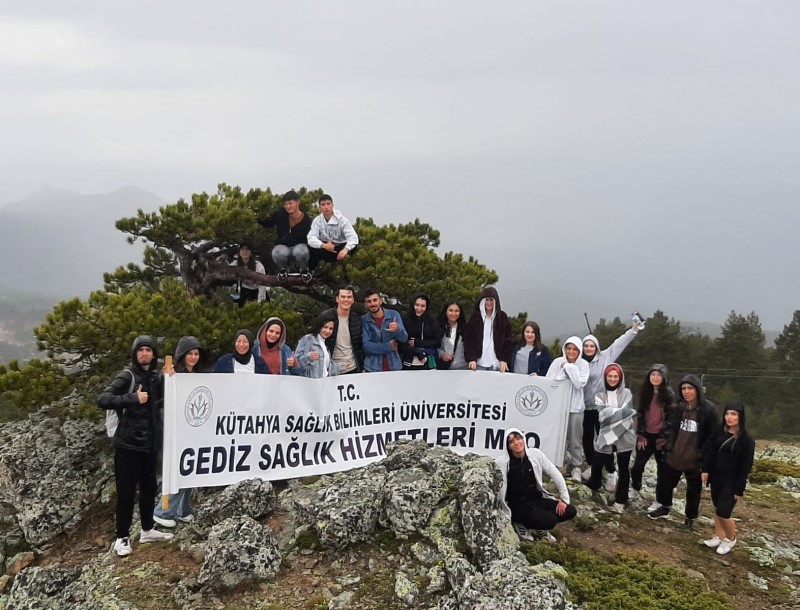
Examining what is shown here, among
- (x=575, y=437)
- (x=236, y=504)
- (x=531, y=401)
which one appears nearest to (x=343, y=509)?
(x=236, y=504)

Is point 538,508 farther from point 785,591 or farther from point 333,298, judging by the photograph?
point 333,298

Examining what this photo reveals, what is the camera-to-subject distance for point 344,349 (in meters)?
8.88

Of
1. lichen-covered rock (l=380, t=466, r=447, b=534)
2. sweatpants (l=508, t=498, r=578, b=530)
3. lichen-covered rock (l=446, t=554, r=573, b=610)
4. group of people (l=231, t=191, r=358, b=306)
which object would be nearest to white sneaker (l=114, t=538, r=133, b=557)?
lichen-covered rock (l=380, t=466, r=447, b=534)

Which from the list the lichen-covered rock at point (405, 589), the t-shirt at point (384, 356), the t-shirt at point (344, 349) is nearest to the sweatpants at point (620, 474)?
the t-shirt at point (384, 356)

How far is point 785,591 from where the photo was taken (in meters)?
6.48

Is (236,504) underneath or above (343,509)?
underneath

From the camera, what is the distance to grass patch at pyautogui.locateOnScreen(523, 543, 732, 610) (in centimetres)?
572

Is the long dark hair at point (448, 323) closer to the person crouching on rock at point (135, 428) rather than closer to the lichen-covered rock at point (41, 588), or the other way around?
the person crouching on rock at point (135, 428)

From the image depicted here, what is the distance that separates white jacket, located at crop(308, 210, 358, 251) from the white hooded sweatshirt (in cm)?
409

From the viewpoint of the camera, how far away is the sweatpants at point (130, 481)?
6785 mm

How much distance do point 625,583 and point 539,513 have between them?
1.13 metres

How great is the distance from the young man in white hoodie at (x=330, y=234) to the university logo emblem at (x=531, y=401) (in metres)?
3.86

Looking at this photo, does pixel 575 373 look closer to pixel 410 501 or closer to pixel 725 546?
pixel 725 546

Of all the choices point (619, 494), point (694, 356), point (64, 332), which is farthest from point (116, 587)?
point (694, 356)
